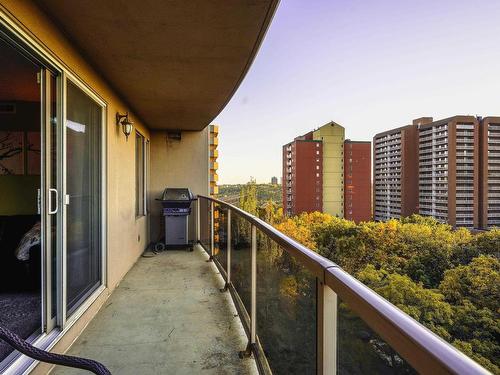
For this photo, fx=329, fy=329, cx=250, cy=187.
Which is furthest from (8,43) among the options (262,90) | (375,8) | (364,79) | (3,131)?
(364,79)

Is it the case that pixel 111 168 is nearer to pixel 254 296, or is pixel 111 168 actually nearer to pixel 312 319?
pixel 254 296

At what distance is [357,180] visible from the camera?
52562mm

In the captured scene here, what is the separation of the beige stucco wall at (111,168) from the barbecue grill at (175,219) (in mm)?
426

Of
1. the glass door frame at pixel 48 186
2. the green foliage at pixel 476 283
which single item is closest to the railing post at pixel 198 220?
the glass door frame at pixel 48 186

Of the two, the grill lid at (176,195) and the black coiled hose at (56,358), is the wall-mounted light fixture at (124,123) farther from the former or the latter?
the black coiled hose at (56,358)

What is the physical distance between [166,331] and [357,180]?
5293 cm

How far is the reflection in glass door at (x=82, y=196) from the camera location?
8.64ft

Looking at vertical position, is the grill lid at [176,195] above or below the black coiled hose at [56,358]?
above

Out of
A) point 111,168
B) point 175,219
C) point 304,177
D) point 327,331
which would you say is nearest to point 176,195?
point 175,219

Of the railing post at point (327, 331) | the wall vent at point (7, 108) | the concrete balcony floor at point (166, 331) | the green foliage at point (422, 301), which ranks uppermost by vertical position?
the wall vent at point (7, 108)

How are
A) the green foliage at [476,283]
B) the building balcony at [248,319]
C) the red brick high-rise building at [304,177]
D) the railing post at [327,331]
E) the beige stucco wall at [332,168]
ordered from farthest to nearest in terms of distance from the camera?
the beige stucco wall at [332,168] < the red brick high-rise building at [304,177] < the green foliage at [476,283] < the railing post at [327,331] < the building balcony at [248,319]

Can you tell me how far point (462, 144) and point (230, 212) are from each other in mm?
35449

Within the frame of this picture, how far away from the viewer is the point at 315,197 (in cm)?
5038

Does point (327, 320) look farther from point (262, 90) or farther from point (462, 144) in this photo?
point (462, 144)
